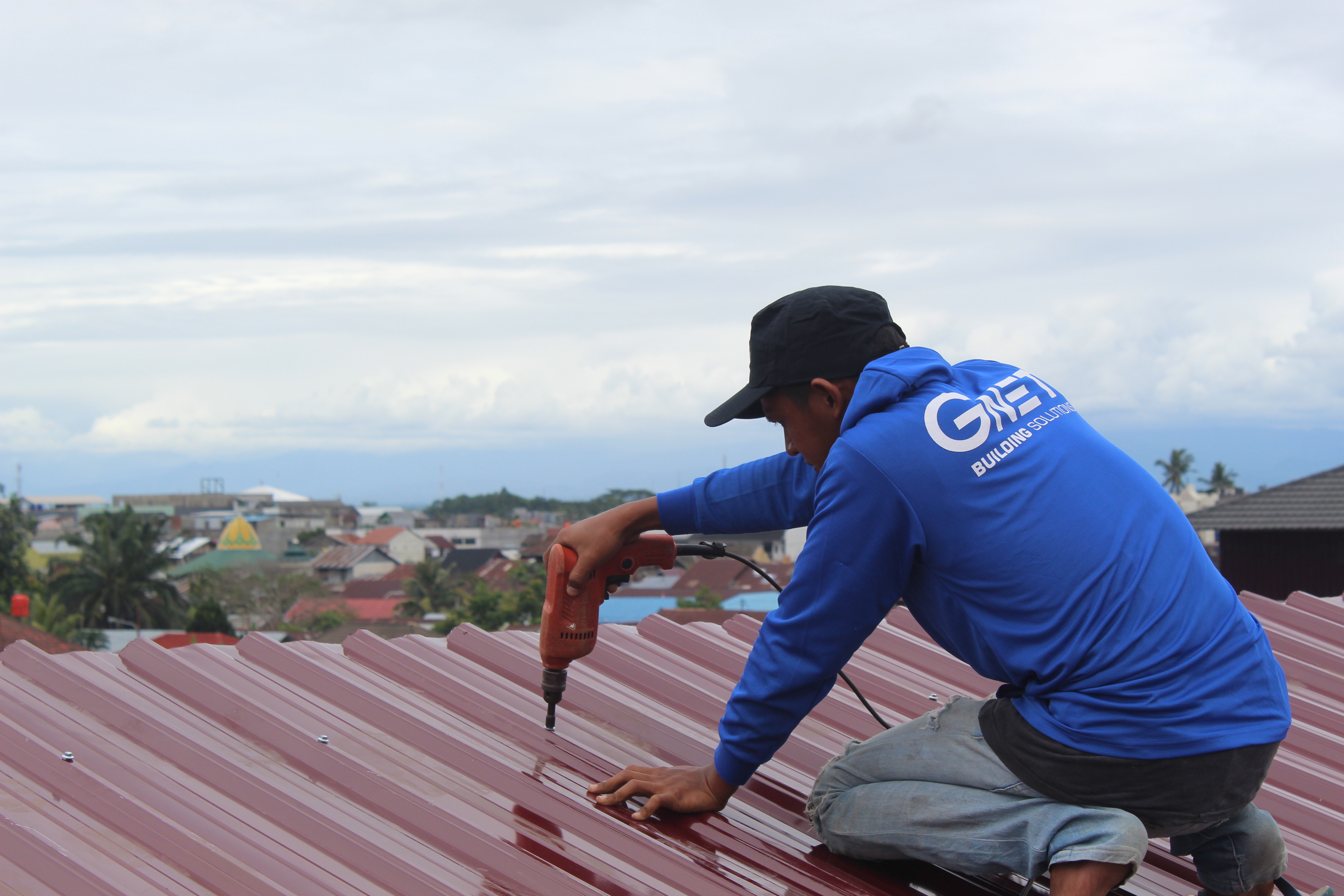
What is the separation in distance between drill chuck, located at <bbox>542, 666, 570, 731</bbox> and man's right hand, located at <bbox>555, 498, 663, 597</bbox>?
31 centimetres

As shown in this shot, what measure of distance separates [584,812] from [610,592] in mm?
761

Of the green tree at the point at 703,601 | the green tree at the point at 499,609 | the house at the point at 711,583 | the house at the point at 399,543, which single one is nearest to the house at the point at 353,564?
the house at the point at 399,543

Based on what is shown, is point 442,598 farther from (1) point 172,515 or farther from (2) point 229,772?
(1) point 172,515

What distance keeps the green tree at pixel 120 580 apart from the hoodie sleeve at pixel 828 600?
159 feet

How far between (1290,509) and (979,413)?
67.0 ft

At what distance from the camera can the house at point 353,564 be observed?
83.6m

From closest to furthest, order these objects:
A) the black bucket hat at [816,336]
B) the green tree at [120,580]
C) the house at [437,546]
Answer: the black bucket hat at [816,336] → the green tree at [120,580] → the house at [437,546]

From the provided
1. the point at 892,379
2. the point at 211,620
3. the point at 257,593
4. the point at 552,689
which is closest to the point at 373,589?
the point at 257,593

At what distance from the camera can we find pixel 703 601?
1870 inches

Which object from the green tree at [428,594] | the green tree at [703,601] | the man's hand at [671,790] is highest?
the man's hand at [671,790]

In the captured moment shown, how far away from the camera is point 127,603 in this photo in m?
45.6

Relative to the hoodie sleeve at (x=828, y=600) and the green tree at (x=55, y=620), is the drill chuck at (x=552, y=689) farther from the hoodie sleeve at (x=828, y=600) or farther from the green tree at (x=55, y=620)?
the green tree at (x=55, y=620)

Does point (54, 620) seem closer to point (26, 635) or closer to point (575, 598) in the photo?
point (26, 635)

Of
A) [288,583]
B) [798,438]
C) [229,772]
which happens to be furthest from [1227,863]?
[288,583]
